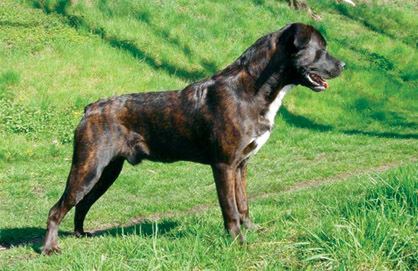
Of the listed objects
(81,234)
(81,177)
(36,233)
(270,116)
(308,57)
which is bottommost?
(36,233)

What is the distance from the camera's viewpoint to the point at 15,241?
743 cm

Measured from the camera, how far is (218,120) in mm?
6082

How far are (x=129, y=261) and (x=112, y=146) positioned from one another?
6.13 ft

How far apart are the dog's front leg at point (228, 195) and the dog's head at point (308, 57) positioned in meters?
1.08

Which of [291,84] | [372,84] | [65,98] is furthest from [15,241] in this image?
[372,84]

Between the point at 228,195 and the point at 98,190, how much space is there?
1.84 m

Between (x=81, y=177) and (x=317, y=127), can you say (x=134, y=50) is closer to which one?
(x=317, y=127)

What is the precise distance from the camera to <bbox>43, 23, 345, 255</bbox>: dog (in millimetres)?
6020

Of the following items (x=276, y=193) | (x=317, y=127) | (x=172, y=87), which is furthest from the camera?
(x=317, y=127)

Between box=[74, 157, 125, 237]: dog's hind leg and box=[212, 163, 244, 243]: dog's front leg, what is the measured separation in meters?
1.42

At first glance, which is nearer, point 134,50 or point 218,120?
point 218,120

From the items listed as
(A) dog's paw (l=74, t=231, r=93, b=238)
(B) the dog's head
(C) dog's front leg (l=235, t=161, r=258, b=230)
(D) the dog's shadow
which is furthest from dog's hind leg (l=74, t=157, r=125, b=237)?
(B) the dog's head

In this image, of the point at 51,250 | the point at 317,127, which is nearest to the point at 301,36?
the point at 51,250

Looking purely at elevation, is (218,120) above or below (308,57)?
below
